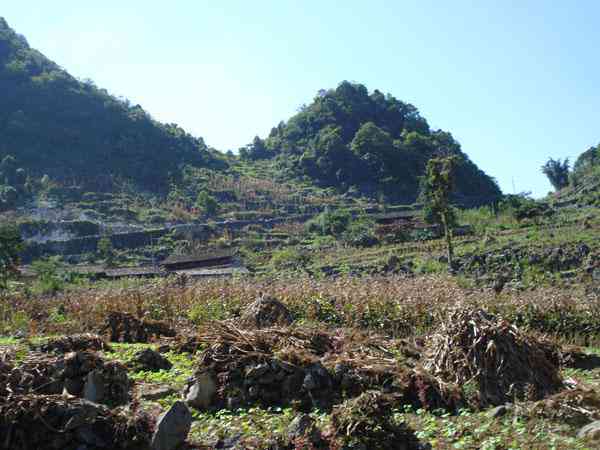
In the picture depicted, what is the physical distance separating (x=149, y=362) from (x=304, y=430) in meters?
2.92

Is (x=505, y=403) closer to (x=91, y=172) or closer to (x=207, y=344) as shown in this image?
(x=207, y=344)

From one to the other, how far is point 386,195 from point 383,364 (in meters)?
59.5

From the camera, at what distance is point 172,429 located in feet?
13.4

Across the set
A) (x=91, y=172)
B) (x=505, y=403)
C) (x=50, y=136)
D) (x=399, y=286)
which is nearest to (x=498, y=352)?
(x=505, y=403)

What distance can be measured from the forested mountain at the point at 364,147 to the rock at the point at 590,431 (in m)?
59.5

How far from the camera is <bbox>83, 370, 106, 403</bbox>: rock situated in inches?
197

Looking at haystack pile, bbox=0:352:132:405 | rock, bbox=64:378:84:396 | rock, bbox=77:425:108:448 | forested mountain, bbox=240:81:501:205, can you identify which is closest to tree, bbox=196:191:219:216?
forested mountain, bbox=240:81:501:205

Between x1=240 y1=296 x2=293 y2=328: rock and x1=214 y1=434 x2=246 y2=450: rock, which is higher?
x1=240 y1=296 x2=293 y2=328: rock

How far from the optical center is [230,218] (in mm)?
49625

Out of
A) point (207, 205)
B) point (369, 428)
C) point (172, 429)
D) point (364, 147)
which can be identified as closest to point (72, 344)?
point (172, 429)

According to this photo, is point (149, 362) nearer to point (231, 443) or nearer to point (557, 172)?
point (231, 443)

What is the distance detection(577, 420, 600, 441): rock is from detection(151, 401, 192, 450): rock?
2.75 meters

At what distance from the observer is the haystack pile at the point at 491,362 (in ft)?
16.0

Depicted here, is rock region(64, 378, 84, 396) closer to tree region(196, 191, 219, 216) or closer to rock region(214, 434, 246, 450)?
rock region(214, 434, 246, 450)
